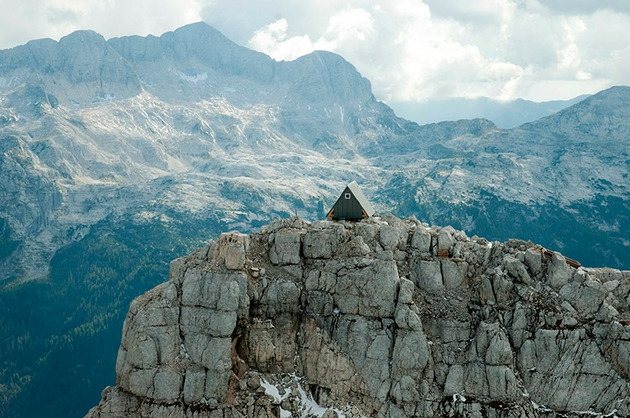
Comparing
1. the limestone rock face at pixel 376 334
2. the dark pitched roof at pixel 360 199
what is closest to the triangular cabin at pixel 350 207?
the dark pitched roof at pixel 360 199

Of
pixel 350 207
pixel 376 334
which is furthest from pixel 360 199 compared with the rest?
pixel 376 334

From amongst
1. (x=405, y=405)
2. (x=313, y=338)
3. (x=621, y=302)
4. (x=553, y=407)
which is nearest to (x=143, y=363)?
(x=313, y=338)

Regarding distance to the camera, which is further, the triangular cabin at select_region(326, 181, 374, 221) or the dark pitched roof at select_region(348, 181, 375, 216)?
the dark pitched roof at select_region(348, 181, 375, 216)

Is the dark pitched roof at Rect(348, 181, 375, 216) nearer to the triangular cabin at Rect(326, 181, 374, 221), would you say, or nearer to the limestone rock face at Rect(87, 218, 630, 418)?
the triangular cabin at Rect(326, 181, 374, 221)

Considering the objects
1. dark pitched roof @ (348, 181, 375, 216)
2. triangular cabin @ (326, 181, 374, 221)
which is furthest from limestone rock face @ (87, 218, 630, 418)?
dark pitched roof @ (348, 181, 375, 216)

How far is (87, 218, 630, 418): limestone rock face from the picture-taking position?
7981 centimetres

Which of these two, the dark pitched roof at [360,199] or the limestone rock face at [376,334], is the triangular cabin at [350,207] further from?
the limestone rock face at [376,334]

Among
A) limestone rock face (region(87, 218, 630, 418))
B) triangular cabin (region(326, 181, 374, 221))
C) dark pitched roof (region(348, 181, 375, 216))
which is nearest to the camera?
limestone rock face (region(87, 218, 630, 418))

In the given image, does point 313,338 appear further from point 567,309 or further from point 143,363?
point 567,309

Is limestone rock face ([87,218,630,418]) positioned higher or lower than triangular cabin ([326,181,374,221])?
lower

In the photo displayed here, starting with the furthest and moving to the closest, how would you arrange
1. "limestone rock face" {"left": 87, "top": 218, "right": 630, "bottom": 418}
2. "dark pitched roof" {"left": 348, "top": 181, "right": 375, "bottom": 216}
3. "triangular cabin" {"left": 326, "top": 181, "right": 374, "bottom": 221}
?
"dark pitched roof" {"left": 348, "top": 181, "right": 375, "bottom": 216}
"triangular cabin" {"left": 326, "top": 181, "right": 374, "bottom": 221}
"limestone rock face" {"left": 87, "top": 218, "right": 630, "bottom": 418}

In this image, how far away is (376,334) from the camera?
84.7 meters

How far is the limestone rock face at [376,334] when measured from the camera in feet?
262

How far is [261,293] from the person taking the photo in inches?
3462
